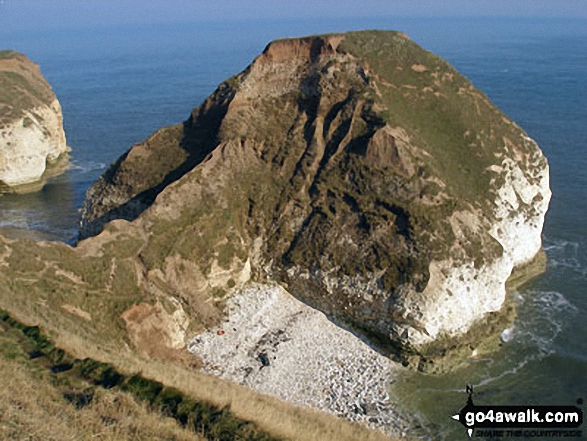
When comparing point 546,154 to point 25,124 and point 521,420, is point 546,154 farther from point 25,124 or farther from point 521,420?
point 25,124

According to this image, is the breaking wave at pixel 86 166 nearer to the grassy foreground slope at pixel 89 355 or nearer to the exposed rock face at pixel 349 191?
the exposed rock face at pixel 349 191

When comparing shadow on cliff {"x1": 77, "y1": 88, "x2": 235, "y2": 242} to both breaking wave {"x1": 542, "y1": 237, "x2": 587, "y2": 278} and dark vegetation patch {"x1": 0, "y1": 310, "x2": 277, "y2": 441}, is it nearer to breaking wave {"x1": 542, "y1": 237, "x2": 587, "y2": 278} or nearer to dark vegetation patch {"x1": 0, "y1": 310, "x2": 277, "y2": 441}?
dark vegetation patch {"x1": 0, "y1": 310, "x2": 277, "y2": 441}

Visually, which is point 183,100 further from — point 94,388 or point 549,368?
point 94,388

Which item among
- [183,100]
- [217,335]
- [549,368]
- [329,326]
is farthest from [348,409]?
[183,100]

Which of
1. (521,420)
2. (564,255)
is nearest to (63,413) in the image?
Result: (521,420)

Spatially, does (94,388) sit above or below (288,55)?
below

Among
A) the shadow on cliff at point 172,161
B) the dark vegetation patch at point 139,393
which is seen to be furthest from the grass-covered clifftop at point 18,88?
the dark vegetation patch at point 139,393
